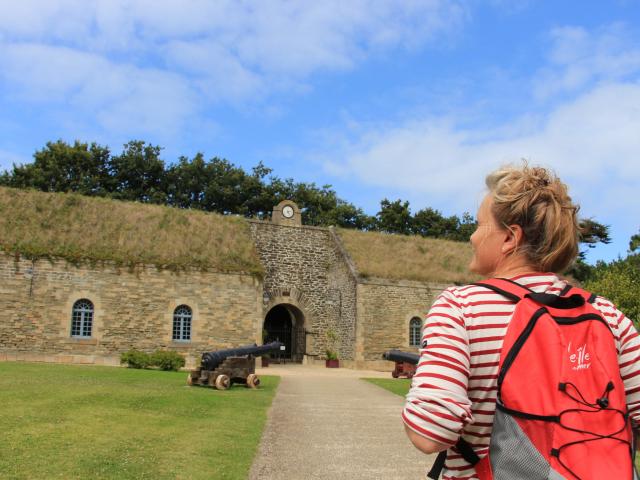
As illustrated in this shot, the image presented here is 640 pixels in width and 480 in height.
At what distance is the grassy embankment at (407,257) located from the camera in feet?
A: 98.6

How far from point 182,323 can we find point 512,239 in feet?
81.9

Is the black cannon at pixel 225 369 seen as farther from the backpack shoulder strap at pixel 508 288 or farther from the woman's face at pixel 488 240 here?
the backpack shoulder strap at pixel 508 288

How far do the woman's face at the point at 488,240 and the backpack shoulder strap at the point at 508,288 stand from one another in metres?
0.16

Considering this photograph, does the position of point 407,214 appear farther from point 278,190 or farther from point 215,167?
point 215,167

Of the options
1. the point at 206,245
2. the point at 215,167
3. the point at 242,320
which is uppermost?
the point at 215,167

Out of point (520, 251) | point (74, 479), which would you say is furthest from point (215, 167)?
point (520, 251)

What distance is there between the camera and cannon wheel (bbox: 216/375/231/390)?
50.9 ft

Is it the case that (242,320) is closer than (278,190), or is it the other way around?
(242,320)

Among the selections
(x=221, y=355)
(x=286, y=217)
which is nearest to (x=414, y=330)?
(x=286, y=217)

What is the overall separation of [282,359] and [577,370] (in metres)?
30.4

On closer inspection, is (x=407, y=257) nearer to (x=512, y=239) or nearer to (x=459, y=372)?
(x=512, y=239)

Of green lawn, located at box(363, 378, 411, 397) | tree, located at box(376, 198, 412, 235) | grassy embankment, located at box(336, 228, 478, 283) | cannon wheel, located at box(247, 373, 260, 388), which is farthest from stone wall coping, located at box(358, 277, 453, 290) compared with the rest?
tree, located at box(376, 198, 412, 235)

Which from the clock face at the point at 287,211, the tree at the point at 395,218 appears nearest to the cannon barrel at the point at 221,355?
the clock face at the point at 287,211

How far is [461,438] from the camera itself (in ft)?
5.79
